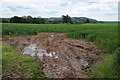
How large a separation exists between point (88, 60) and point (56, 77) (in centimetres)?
204

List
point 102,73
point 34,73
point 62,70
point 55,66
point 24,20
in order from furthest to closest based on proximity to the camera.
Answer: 1. point 24,20
2. point 55,66
3. point 62,70
4. point 34,73
5. point 102,73

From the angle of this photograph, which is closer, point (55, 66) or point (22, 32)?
point (55, 66)

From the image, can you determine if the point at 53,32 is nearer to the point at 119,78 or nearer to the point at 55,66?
the point at 55,66

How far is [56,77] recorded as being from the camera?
4.08m

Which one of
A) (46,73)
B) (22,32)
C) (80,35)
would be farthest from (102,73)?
(22,32)

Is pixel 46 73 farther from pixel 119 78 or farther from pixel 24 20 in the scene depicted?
pixel 24 20

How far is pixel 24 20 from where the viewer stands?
47.3 meters

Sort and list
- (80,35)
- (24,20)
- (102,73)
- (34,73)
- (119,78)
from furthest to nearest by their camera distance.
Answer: (24,20), (80,35), (34,73), (102,73), (119,78)

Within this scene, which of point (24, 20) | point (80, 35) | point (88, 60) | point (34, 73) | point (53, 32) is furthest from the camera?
point (24, 20)

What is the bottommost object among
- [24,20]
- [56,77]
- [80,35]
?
[56,77]

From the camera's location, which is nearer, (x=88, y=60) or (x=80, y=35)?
(x=88, y=60)

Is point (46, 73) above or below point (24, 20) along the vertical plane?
below

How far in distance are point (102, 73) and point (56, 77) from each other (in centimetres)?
129

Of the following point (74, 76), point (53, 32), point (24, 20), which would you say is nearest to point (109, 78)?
point (74, 76)
